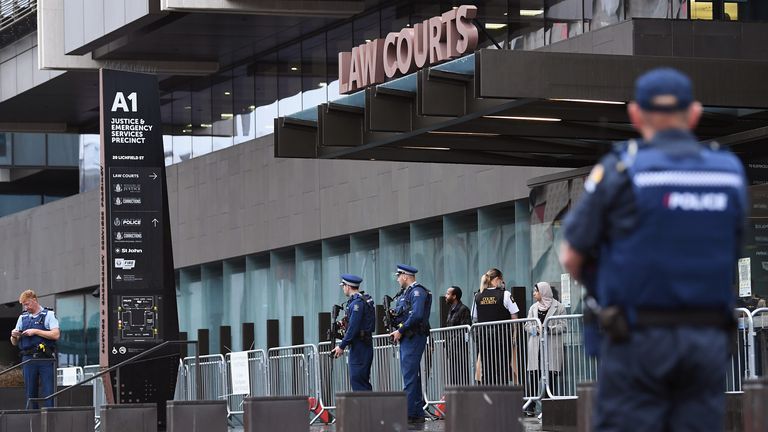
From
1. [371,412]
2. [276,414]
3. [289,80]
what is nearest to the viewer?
[371,412]

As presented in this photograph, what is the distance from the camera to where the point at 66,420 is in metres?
17.9

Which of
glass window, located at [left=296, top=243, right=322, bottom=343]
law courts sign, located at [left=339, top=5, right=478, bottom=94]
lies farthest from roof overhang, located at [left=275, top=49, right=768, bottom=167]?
glass window, located at [left=296, top=243, right=322, bottom=343]

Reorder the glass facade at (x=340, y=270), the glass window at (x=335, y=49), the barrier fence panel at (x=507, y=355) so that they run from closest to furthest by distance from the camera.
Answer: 1. the barrier fence panel at (x=507, y=355)
2. the glass facade at (x=340, y=270)
3. the glass window at (x=335, y=49)

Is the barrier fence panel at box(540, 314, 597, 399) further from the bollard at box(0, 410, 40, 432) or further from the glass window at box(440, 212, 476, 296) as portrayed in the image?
the glass window at box(440, 212, 476, 296)

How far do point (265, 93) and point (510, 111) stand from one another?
1950 centimetres

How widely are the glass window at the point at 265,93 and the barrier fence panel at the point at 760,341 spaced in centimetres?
2249

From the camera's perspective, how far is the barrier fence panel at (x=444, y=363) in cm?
1978

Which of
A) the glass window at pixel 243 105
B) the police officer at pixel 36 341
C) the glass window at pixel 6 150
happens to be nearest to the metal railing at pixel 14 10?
the glass window at pixel 243 105

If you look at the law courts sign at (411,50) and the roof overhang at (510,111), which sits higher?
the law courts sign at (411,50)

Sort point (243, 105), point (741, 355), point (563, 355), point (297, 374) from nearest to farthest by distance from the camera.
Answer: point (741, 355), point (563, 355), point (297, 374), point (243, 105)

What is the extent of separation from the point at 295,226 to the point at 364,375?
16.4 meters

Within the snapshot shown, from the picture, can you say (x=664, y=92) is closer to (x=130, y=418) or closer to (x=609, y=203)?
(x=609, y=203)

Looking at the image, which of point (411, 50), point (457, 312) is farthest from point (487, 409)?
point (411, 50)

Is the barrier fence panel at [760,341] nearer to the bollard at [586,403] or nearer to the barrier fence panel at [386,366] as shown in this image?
the bollard at [586,403]
